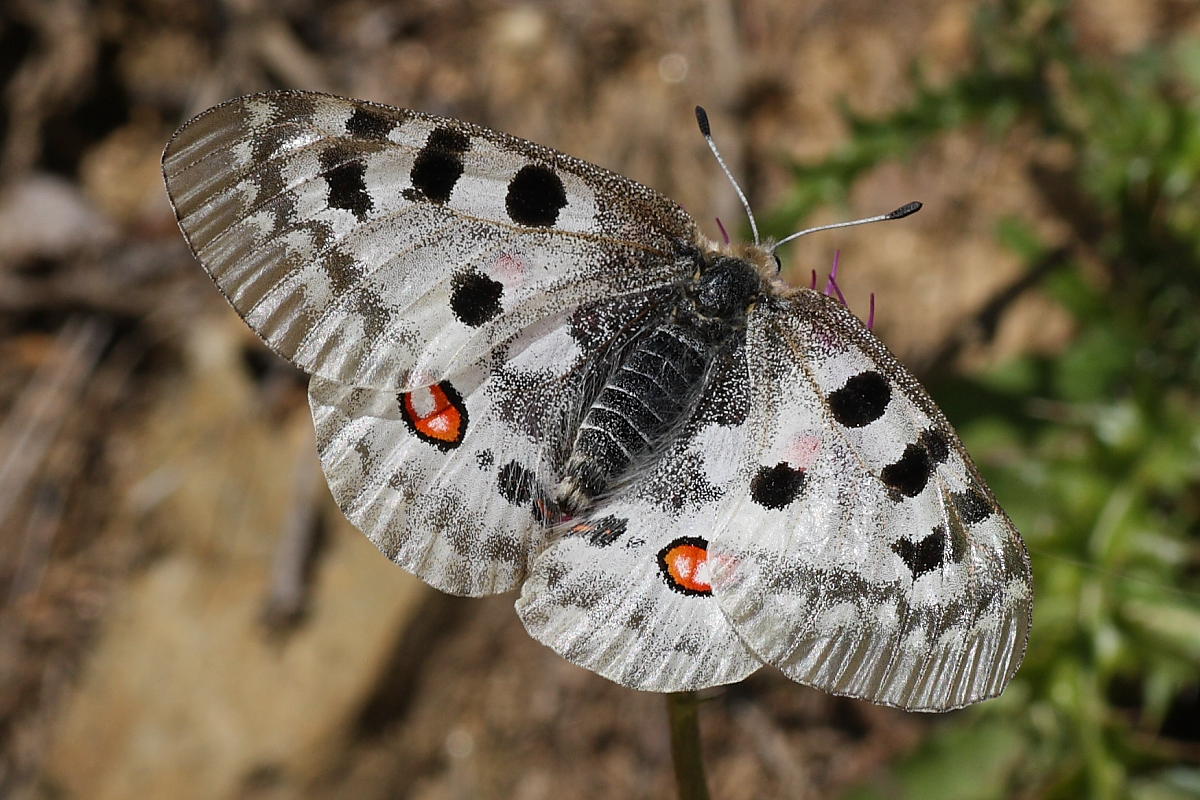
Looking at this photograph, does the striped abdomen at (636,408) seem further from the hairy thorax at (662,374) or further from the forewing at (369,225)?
the forewing at (369,225)

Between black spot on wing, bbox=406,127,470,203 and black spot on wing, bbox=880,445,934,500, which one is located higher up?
black spot on wing, bbox=406,127,470,203

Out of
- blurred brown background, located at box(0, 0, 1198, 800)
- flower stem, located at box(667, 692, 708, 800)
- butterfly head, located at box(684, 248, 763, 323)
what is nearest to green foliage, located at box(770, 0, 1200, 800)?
blurred brown background, located at box(0, 0, 1198, 800)

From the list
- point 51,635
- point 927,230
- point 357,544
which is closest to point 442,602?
point 357,544

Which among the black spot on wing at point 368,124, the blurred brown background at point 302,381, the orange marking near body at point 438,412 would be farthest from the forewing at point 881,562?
the blurred brown background at point 302,381

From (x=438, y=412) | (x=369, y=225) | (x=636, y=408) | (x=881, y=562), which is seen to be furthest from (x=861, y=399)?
(x=369, y=225)

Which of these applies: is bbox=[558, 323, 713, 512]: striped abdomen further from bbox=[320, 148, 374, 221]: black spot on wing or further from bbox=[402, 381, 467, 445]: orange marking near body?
bbox=[320, 148, 374, 221]: black spot on wing

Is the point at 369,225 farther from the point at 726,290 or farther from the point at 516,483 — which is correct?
the point at 726,290

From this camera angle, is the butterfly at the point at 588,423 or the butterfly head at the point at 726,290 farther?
the butterfly head at the point at 726,290
